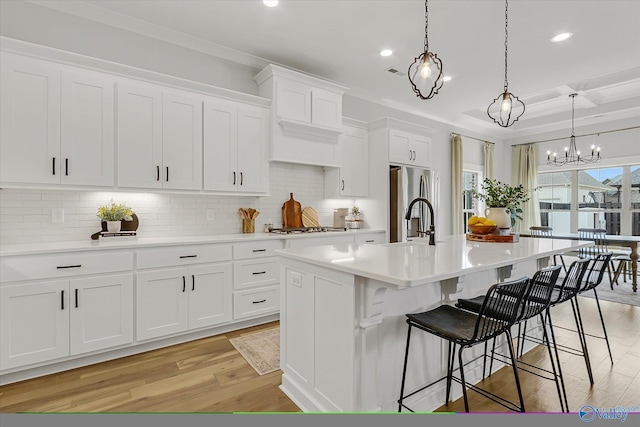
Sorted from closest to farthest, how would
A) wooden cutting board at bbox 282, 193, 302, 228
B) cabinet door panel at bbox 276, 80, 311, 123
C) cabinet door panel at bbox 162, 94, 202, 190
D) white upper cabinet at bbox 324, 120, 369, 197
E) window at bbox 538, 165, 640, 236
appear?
1. cabinet door panel at bbox 162, 94, 202, 190
2. cabinet door panel at bbox 276, 80, 311, 123
3. wooden cutting board at bbox 282, 193, 302, 228
4. white upper cabinet at bbox 324, 120, 369, 197
5. window at bbox 538, 165, 640, 236

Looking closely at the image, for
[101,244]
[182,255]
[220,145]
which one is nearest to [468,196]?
[220,145]

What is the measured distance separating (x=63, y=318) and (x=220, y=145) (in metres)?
1.97

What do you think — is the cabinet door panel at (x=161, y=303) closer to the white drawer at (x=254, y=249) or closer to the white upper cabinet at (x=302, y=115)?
the white drawer at (x=254, y=249)

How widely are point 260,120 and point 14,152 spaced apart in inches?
82.7

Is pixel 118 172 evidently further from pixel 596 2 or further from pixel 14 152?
pixel 596 2

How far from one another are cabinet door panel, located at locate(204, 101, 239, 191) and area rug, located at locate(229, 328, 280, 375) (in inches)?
59.5

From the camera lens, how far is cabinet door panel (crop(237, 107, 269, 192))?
3.54 m

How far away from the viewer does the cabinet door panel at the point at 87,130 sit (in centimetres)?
262

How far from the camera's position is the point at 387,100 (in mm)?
5324

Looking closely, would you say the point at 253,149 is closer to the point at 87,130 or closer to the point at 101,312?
the point at 87,130

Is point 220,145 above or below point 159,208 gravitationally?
above

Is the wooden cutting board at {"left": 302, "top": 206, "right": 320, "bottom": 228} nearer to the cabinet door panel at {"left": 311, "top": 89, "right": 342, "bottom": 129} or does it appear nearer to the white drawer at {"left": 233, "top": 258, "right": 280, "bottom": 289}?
the white drawer at {"left": 233, "top": 258, "right": 280, "bottom": 289}

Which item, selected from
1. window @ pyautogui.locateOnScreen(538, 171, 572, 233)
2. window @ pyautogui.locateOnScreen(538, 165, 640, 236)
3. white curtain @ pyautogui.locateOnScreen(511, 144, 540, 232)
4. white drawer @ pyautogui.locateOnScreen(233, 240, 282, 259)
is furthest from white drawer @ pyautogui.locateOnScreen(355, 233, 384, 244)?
window @ pyautogui.locateOnScreen(538, 165, 640, 236)

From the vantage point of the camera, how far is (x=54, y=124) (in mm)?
2568
